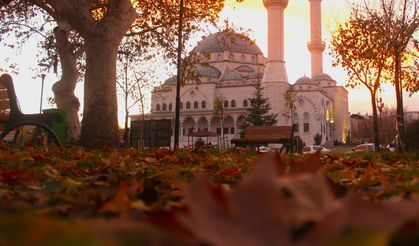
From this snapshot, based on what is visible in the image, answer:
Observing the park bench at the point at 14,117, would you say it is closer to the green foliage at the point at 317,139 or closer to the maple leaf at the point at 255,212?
the maple leaf at the point at 255,212

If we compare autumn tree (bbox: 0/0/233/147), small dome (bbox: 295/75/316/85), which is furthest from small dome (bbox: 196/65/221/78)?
autumn tree (bbox: 0/0/233/147)

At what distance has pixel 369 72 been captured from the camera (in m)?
26.2

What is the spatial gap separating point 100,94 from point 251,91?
77697mm

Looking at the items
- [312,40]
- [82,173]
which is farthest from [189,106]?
[82,173]

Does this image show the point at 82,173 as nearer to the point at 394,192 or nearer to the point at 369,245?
the point at 394,192

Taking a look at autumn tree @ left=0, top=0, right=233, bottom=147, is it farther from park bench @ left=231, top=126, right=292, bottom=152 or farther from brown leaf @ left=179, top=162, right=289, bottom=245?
brown leaf @ left=179, top=162, right=289, bottom=245

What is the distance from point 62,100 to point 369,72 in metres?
A: 15.9

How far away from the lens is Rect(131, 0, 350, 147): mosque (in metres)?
81.9

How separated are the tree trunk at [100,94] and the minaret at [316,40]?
67.2m

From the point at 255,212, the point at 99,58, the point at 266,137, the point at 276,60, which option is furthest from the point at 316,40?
the point at 255,212

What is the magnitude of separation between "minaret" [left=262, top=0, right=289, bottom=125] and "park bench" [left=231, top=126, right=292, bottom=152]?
6493 centimetres

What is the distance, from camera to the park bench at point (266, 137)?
12.4 meters

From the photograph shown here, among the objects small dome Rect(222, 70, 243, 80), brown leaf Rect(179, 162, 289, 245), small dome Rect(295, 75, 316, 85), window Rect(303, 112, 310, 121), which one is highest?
small dome Rect(222, 70, 243, 80)

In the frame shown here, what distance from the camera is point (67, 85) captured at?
1825 cm
